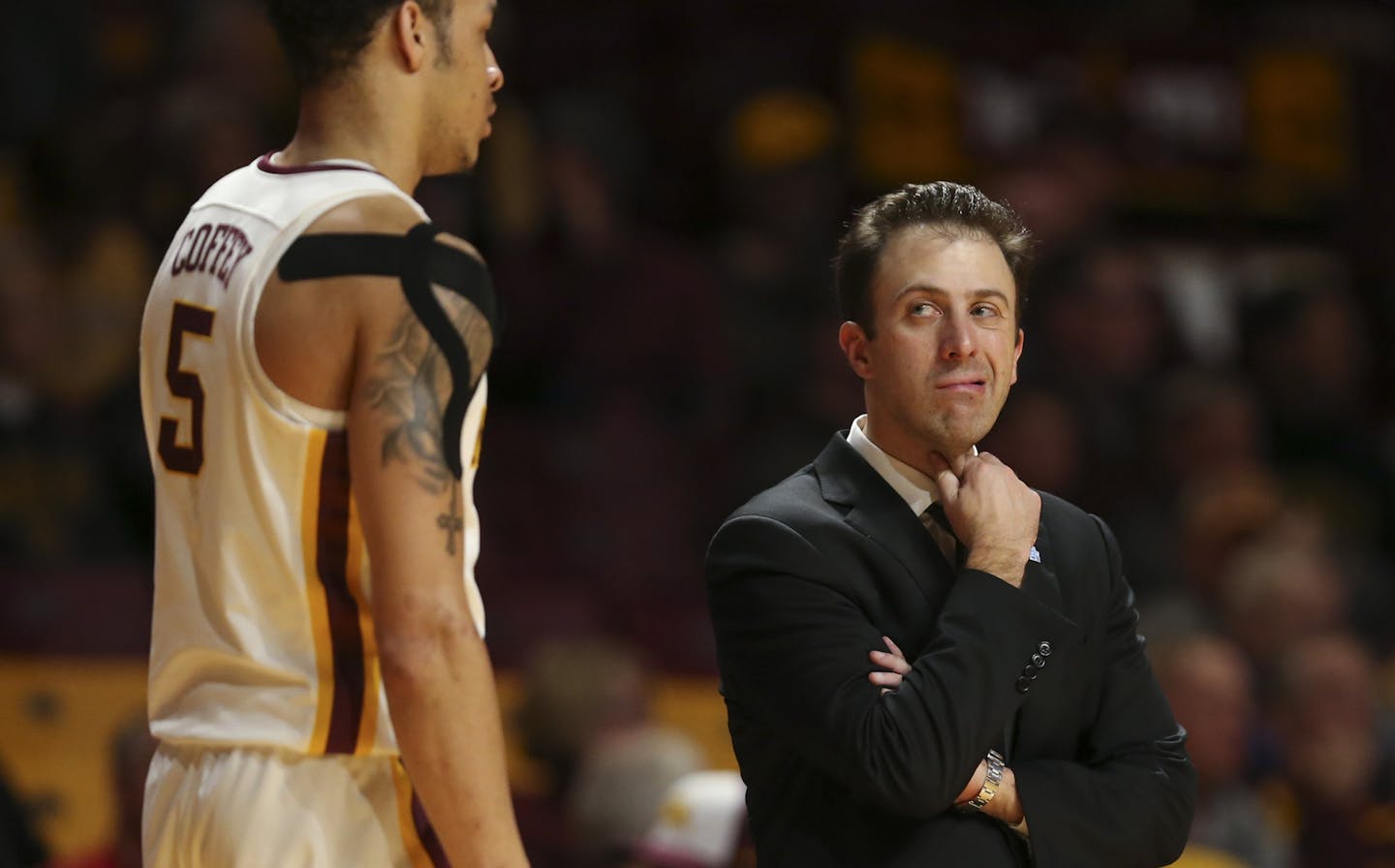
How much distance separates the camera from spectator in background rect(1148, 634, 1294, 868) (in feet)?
21.1

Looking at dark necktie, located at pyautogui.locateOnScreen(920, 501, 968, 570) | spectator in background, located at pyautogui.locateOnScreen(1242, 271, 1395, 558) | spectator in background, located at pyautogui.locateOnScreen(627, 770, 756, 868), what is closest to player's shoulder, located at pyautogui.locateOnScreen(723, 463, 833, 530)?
dark necktie, located at pyautogui.locateOnScreen(920, 501, 968, 570)

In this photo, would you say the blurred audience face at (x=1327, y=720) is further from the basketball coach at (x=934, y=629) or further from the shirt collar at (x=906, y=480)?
the shirt collar at (x=906, y=480)

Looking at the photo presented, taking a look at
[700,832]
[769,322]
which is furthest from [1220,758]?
[769,322]

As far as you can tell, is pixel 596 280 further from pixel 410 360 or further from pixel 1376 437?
pixel 410 360

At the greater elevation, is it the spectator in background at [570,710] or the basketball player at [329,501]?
the basketball player at [329,501]

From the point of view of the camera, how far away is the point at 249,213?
3.02 metres

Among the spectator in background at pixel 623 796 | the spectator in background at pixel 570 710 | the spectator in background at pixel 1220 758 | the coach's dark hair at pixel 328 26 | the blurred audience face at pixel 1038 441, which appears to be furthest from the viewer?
the blurred audience face at pixel 1038 441

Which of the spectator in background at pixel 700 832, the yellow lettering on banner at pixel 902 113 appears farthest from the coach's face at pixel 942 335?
the yellow lettering on banner at pixel 902 113

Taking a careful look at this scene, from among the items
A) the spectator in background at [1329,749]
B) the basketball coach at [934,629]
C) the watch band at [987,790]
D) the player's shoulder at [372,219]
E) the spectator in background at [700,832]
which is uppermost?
the player's shoulder at [372,219]

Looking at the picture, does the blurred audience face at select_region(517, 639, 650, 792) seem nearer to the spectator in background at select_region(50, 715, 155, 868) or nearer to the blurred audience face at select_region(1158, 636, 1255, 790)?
the spectator in background at select_region(50, 715, 155, 868)

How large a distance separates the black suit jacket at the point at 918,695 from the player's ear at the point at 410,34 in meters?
0.83

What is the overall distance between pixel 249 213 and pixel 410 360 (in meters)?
0.37

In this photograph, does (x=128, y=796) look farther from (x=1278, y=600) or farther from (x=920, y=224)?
(x=1278, y=600)

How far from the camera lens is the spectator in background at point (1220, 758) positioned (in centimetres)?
643
